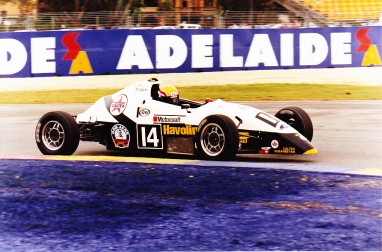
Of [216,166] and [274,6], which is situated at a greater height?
[274,6]

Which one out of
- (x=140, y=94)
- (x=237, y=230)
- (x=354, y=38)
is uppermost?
(x=354, y=38)

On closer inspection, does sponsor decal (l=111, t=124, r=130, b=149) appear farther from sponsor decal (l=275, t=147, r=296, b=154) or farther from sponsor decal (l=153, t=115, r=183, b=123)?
sponsor decal (l=275, t=147, r=296, b=154)

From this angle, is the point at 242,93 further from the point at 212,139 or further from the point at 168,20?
the point at 212,139

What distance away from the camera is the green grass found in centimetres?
1912

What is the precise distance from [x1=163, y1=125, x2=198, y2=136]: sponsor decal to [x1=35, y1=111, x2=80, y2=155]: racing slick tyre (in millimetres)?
1169

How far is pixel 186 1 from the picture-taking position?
40.8 meters

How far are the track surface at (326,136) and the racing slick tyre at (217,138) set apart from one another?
1.65 ft

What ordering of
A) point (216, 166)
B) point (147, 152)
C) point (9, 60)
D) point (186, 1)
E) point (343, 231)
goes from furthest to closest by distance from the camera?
point (186, 1), point (9, 60), point (147, 152), point (216, 166), point (343, 231)

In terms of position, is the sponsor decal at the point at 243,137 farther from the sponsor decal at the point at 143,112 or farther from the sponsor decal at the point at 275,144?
the sponsor decal at the point at 143,112

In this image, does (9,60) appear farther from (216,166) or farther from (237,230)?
(237,230)

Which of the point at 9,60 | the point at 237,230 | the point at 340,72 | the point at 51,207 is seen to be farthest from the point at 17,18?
the point at 237,230

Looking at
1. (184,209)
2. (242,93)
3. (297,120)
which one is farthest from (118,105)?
(242,93)

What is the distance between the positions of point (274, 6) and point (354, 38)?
44.3 feet

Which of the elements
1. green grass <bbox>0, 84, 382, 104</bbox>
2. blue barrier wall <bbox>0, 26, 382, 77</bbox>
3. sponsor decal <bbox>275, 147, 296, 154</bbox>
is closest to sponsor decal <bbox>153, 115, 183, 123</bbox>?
sponsor decal <bbox>275, 147, 296, 154</bbox>
